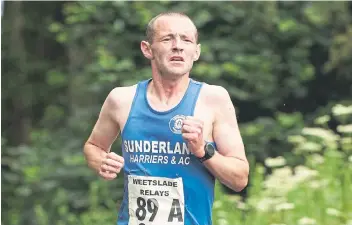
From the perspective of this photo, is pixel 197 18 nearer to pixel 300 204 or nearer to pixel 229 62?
pixel 229 62

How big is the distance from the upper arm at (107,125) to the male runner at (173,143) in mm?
95

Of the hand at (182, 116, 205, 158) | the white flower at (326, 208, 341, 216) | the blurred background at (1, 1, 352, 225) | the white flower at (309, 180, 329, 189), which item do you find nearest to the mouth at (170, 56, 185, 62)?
the hand at (182, 116, 205, 158)

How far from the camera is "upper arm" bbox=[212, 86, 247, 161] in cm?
438

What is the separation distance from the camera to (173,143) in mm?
4305

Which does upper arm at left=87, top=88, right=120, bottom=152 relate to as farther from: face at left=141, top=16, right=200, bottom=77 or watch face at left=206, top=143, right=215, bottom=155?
watch face at left=206, top=143, right=215, bottom=155

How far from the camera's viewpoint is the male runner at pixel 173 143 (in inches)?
170

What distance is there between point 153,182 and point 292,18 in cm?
704

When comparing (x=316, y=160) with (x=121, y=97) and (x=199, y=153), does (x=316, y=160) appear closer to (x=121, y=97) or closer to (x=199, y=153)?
(x=121, y=97)

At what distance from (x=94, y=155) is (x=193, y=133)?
0.74 m

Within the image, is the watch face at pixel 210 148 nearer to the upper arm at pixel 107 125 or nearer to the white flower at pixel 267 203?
the upper arm at pixel 107 125

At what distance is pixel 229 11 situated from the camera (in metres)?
10.9

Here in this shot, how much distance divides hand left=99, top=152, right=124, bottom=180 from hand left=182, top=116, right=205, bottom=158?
0.34 metres

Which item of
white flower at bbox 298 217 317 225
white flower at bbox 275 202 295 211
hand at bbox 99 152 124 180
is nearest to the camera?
hand at bbox 99 152 124 180

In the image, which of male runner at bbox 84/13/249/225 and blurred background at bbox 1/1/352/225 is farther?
blurred background at bbox 1/1/352/225
